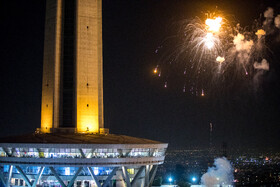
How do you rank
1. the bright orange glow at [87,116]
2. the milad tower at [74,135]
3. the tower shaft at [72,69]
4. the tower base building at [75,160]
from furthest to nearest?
the tower shaft at [72,69] < the bright orange glow at [87,116] < the milad tower at [74,135] < the tower base building at [75,160]

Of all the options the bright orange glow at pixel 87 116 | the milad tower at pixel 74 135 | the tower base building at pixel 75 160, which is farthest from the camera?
the bright orange glow at pixel 87 116

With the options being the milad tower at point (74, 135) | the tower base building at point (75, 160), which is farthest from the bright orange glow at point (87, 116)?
the tower base building at point (75, 160)

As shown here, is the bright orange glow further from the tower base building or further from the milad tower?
the tower base building

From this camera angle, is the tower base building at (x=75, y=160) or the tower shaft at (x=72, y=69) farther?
the tower shaft at (x=72, y=69)

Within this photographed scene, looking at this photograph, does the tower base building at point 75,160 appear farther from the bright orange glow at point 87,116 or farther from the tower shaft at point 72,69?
the tower shaft at point 72,69

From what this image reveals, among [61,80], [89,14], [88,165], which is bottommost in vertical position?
[88,165]

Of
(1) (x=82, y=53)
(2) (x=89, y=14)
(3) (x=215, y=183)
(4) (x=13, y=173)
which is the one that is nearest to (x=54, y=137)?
(4) (x=13, y=173)

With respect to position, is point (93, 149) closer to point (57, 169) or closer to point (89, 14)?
point (57, 169)

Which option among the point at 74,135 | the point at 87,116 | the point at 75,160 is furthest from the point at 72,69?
the point at 75,160

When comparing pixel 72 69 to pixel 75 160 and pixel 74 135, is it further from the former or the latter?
pixel 75 160
